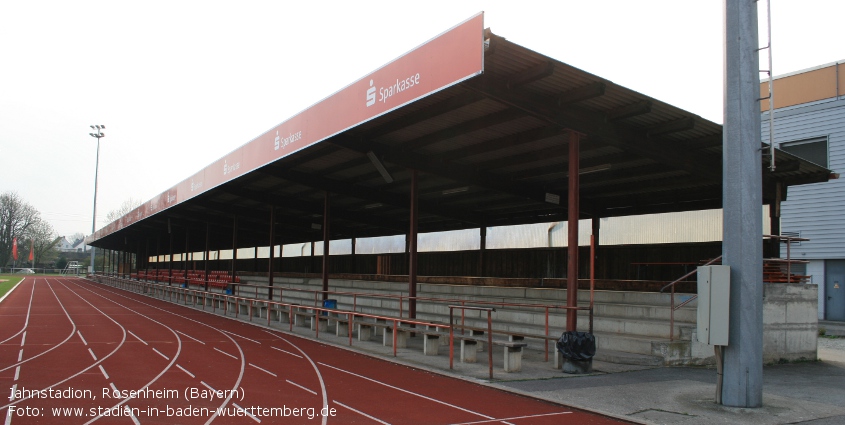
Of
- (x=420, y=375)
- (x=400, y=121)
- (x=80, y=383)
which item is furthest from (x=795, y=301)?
(x=80, y=383)

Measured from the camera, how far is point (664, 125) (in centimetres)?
1278

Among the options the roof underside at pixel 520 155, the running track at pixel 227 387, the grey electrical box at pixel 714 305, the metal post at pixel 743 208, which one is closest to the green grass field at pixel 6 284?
the roof underside at pixel 520 155

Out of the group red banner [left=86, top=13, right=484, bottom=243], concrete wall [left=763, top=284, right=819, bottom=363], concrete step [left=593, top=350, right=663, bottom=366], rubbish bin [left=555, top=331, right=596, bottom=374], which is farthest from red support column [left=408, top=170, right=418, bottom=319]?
concrete wall [left=763, top=284, right=819, bottom=363]

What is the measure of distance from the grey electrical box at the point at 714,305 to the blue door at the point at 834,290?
22.1m

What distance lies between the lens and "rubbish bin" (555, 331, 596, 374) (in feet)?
37.2

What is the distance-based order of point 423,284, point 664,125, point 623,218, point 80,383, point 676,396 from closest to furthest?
point 676,396 < point 80,383 < point 664,125 < point 623,218 < point 423,284

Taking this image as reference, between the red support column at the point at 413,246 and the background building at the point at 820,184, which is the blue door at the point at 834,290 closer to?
the background building at the point at 820,184

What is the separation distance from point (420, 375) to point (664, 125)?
23.6 ft

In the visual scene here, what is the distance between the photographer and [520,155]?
16.0m

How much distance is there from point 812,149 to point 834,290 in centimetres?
622

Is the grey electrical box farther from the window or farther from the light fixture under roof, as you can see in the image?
the window

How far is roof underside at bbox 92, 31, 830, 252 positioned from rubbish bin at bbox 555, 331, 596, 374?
4045mm

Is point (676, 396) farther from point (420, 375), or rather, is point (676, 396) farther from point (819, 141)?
point (819, 141)

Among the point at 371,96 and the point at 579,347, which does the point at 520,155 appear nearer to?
the point at 371,96
